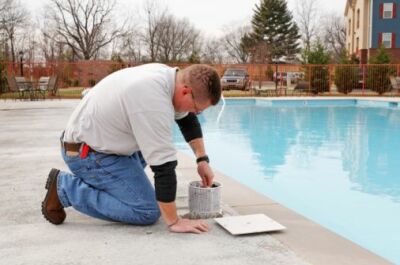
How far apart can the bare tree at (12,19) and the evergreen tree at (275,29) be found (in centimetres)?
2042

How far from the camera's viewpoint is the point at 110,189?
2.43m

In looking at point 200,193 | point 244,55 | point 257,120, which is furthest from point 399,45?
point 200,193

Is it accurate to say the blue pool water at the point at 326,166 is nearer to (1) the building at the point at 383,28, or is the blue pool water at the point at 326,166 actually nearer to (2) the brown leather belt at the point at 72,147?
(2) the brown leather belt at the point at 72,147

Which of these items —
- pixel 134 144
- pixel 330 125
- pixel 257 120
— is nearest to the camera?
pixel 134 144

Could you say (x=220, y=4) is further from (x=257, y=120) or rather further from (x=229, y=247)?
(x=229, y=247)

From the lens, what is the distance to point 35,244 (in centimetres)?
221

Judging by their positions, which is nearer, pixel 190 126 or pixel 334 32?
pixel 190 126

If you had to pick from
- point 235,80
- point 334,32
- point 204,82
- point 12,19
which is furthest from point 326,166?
point 334,32

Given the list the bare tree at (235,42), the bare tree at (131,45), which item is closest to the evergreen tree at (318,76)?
the bare tree at (131,45)

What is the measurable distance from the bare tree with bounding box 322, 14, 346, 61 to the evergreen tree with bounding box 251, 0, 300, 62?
6396mm

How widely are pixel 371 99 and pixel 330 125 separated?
722 centimetres

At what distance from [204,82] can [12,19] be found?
3815 centimetres

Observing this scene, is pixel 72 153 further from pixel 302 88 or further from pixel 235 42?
pixel 235 42

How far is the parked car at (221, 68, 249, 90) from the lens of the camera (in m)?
21.7
